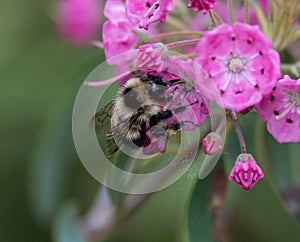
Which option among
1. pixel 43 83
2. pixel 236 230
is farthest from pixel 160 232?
pixel 43 83

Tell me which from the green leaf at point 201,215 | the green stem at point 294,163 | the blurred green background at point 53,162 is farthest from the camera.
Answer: the blurred green background at point 53,162

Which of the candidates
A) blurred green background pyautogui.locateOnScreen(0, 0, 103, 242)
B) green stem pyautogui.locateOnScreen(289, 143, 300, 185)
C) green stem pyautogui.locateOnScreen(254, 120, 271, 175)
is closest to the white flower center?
green stem pyautogui.locateOnScreen(254, 120, 271, 175)

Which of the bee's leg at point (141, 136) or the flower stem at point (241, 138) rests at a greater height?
the bee's leg at point (141, 136)

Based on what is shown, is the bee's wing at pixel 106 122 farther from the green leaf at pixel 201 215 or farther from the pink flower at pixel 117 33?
the green leaf at pixel 201 215

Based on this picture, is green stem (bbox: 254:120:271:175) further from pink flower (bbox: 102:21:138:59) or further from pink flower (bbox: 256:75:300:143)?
pink flower (bbox: 102:21:138:59)

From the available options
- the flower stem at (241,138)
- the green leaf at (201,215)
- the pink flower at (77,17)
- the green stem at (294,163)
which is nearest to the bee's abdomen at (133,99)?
the flower stem at (241,138)

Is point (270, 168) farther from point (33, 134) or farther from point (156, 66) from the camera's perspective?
point (33, 134)

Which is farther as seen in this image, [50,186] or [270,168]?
[50,186]
